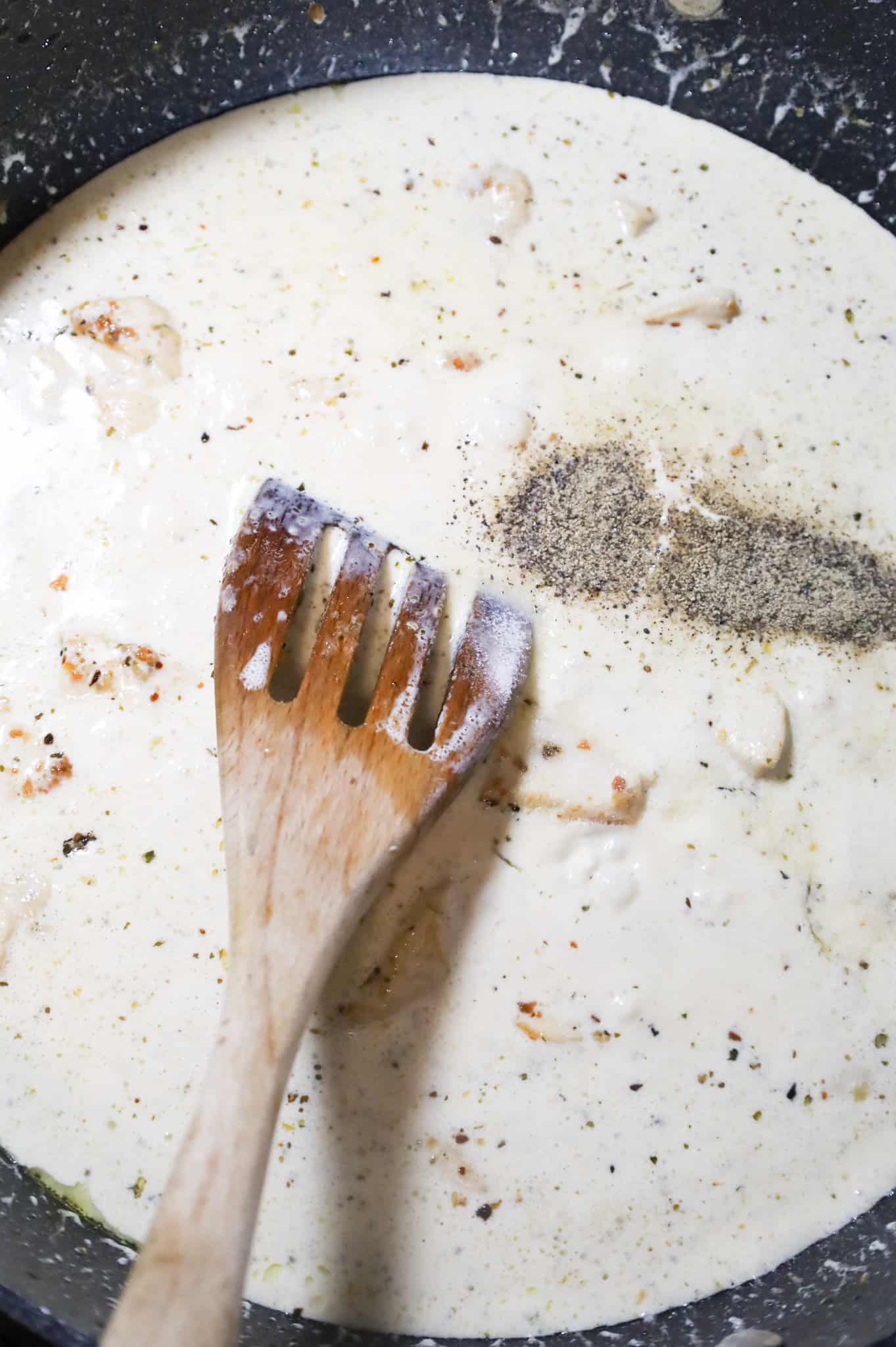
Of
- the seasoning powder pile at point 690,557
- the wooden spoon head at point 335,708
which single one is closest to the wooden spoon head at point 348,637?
the wooden spoon head at point 335,708

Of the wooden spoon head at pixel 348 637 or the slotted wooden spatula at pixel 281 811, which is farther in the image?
the wooden spoon head at pixel 348 637

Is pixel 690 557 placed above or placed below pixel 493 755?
above

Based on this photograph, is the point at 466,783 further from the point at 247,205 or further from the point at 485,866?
the point at 247,205

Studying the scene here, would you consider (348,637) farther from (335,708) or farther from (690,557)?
(690,557)

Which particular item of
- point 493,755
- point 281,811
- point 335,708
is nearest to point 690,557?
point 493,755

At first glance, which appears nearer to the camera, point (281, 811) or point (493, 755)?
point (281, 811)

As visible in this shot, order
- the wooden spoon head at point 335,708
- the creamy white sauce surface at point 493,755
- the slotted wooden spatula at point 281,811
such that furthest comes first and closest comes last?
the creamy white sauce surface at point 493,755
the wooden spoon head at point 335,708
the slotted wooden spatula at point 281,811

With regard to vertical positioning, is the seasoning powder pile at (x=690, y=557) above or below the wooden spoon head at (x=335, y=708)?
above

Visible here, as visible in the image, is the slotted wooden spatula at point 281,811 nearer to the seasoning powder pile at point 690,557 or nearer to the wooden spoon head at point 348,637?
the wooden spoon head at point 348,637
